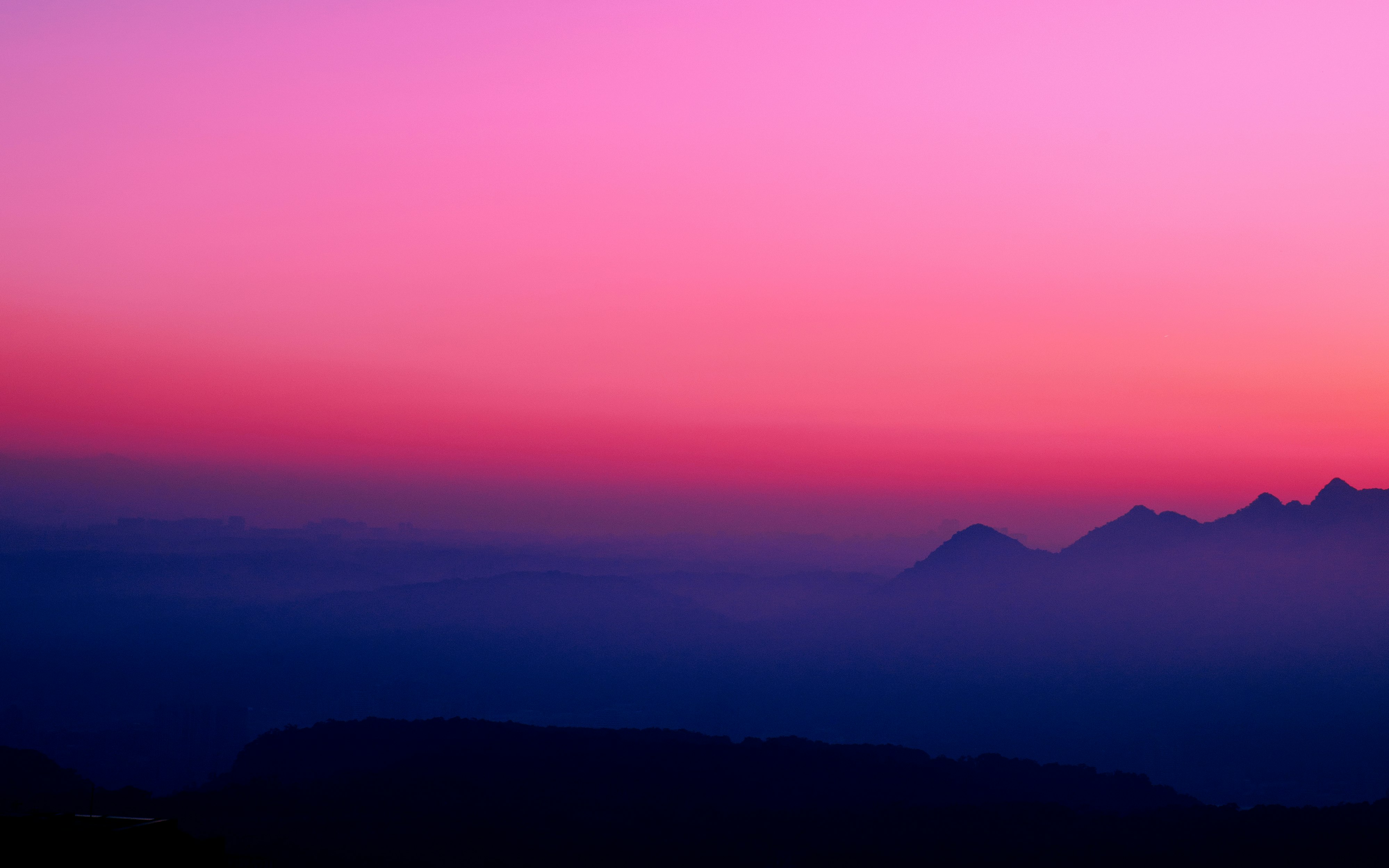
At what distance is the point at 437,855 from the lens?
451ft

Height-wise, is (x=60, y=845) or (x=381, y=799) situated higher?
(x=60, y=845)

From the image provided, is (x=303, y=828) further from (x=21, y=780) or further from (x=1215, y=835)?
(x=1215, y=835)

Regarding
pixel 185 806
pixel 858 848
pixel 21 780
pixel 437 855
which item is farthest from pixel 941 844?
pixel 21 780

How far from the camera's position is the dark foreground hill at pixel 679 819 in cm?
13325

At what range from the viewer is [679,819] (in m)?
164

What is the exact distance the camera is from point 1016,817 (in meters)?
152

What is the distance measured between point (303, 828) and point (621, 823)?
44487 mm

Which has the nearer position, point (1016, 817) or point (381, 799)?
point (1016, 817)

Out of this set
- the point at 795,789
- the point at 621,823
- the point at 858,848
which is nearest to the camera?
the point at 858,848

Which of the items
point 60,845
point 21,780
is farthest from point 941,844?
point 21,780

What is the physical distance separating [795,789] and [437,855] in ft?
233

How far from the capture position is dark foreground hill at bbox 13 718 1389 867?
133 m

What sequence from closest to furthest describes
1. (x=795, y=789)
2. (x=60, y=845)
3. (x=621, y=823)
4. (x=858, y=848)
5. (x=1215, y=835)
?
(x=60, y=845) < (x=1215, y=835) < (x=858, y=848) < (x=621, y=823) < (x=795, y=789)

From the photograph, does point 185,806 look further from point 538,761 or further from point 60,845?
point 60,845
